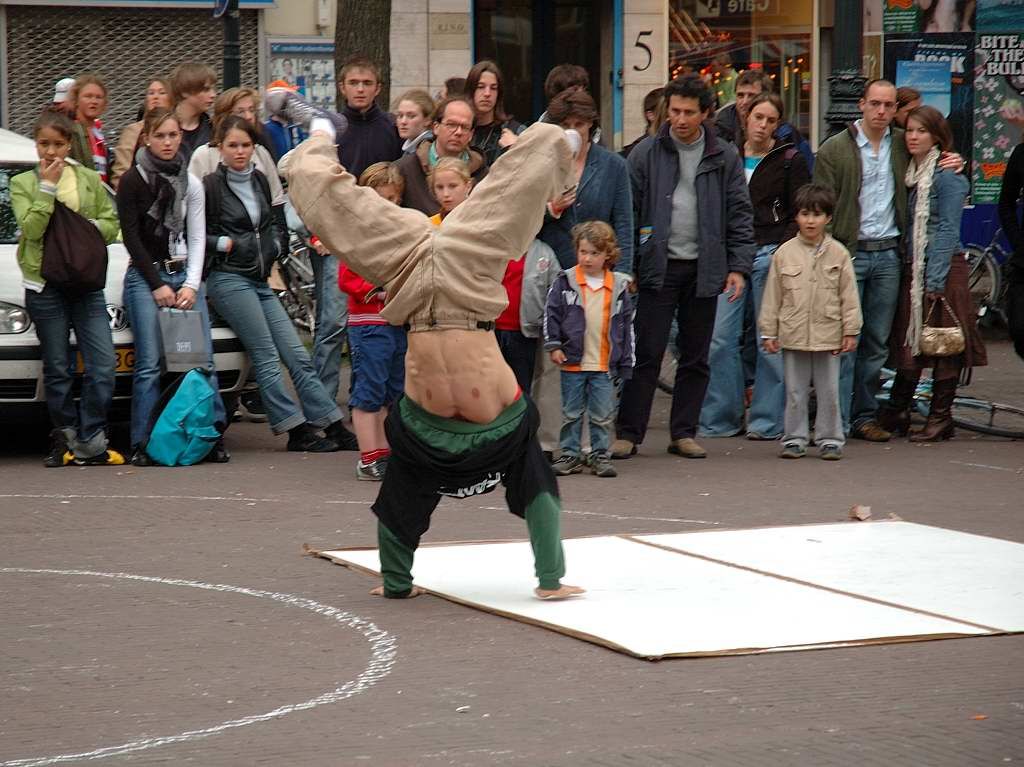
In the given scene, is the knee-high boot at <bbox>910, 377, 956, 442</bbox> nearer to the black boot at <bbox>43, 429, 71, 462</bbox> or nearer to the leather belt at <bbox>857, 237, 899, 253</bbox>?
the leather belt at <bbox>857, 237, 899, 253</bbox>

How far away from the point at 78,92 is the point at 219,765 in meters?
8.59

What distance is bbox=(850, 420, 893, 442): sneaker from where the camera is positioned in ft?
38.3

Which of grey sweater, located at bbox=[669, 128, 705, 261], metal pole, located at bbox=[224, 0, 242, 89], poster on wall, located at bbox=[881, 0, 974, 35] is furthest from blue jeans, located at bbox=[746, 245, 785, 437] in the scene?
poster on wall, located at bbox=[881, 0, 974, 35]

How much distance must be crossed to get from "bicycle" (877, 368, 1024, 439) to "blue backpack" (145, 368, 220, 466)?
14.5 ft

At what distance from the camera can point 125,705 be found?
5.51 metres

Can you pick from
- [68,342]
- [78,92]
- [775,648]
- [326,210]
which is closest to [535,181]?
[326,210]

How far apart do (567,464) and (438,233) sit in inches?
145

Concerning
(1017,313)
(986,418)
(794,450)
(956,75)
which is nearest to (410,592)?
(794,450)

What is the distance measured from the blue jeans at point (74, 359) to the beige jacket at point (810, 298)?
3.89m

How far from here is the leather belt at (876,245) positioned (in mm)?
11555

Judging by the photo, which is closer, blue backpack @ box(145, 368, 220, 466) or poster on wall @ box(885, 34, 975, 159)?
blue backpack @ box(145, 368, 220, 466)

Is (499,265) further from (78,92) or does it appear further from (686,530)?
(78,92)

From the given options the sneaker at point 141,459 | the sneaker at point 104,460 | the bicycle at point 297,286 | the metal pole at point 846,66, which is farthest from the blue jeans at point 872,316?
the bicycle at point 297,286

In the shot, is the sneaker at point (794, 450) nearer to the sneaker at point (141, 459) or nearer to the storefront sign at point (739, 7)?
the sneaker at point (141, 459)
